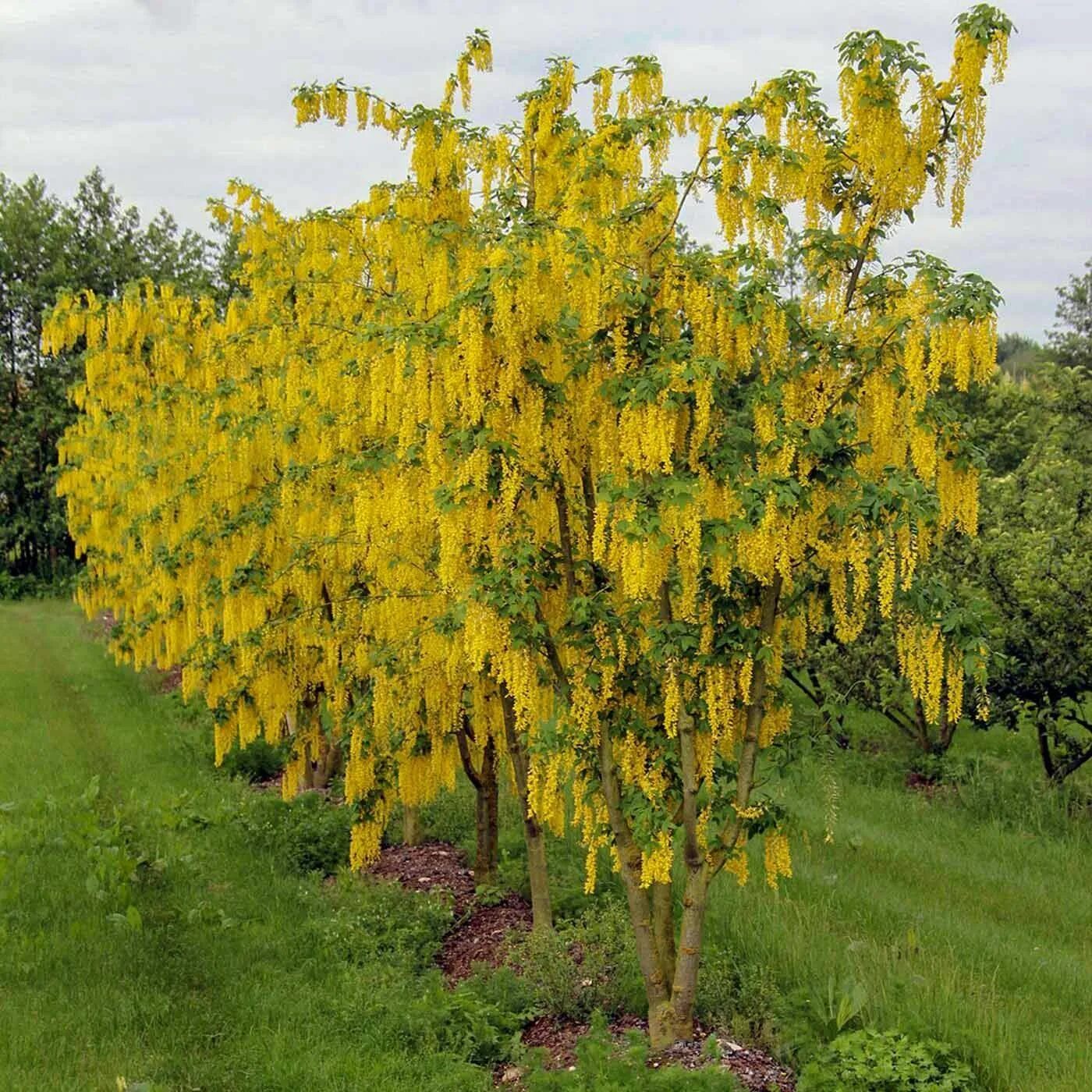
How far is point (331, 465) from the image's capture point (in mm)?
9492

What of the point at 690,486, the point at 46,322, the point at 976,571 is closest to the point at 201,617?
the point at 46,322

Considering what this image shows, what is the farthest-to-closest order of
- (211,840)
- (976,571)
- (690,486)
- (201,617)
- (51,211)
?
1. (51,211)
2. (976,571)
3. (201,617)
4. (211,840)
5. (690,486)

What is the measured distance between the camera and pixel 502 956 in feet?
25.8

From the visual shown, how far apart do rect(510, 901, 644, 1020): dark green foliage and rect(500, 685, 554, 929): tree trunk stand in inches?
7.8

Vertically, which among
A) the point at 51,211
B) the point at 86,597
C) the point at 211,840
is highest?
the point at 51,211

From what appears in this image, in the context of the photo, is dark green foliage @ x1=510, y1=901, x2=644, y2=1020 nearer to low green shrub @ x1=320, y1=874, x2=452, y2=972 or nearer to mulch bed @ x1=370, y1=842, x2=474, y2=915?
low green shrub @ x1=320, y1=874, x2=452, y2=972

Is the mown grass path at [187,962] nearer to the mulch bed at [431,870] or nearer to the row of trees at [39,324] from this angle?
the mulch bed at [431,870]

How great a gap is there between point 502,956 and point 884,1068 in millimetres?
3193

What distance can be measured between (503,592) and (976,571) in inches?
366

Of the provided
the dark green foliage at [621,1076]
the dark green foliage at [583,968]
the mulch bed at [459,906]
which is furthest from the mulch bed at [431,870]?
the dark green foliage at [621,1076]

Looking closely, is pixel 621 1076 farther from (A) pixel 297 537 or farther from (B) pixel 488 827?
(A) pixel 297 537

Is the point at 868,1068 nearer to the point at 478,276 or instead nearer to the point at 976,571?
the point at 478,276

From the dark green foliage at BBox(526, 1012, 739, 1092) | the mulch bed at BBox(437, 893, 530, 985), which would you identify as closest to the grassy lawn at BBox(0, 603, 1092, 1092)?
the mulch bed at BBox(437, 893, 530, 985)

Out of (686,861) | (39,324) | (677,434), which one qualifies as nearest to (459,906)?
(686,861)
